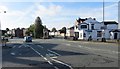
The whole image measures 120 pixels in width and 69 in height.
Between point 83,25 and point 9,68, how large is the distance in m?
83.2

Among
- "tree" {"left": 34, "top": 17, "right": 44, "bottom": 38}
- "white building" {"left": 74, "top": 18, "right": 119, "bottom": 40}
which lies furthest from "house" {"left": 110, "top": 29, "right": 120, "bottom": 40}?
"tree" {"left": 34, "top": 17, "right": 44, "bottom": 38}

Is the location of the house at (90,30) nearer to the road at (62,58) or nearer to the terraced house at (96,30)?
the terraced house at (96,30)

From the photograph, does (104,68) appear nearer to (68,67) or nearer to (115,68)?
(115,68)

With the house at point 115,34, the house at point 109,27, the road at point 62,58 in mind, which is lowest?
the road at point 62,58

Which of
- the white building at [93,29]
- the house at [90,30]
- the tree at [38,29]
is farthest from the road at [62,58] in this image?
the tree at [38,29]

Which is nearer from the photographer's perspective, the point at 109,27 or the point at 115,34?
the point at 115,34

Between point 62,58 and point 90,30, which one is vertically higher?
point 90,30

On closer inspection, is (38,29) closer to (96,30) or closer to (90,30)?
(90,30)

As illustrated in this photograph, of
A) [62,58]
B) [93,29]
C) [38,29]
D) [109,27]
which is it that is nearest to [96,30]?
[93,29]

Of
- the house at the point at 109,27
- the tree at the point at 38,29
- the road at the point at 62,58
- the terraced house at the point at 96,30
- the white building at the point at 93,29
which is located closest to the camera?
the road at the point at 62,58

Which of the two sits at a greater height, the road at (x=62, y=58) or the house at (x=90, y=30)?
the house at (x=90, y=30)

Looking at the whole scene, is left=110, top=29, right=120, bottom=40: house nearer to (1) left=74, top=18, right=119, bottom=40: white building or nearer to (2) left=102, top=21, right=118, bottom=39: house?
(1) left=74, top=18, right=119, bottom=40: white building

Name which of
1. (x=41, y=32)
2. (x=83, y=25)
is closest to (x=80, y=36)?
(x=83, y=25)

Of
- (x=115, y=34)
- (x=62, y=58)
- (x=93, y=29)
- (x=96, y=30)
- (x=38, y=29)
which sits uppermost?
(x=38, y=29)
